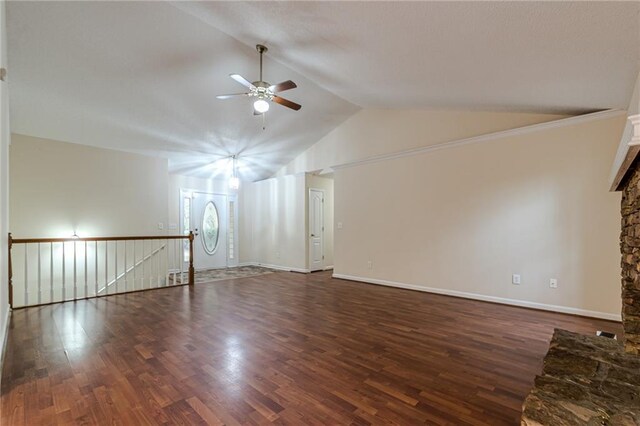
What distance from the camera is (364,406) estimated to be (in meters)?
1.82

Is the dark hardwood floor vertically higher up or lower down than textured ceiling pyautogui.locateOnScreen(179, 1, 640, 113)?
lower down

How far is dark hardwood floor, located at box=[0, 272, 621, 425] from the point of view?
178cm

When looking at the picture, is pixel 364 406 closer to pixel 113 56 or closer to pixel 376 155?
pixel 113 56

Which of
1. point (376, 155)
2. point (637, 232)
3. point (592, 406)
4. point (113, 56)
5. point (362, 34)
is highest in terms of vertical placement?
point (113, 56)

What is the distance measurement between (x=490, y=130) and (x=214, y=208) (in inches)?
262

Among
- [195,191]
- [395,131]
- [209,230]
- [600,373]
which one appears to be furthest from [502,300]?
[195,191]

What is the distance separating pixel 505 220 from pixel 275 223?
5329 millimetres

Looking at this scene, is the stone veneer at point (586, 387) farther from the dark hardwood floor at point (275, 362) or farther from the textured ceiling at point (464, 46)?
the textured ceiling at point (464, 46)

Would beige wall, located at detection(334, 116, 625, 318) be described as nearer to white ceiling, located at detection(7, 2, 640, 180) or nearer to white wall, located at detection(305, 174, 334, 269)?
white ceiling, located at detection(7, 2, 640, 180)

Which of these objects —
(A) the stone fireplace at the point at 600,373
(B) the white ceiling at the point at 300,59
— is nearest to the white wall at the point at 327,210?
(B) the white ceiling at the point at 300,59

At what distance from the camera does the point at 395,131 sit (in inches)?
217

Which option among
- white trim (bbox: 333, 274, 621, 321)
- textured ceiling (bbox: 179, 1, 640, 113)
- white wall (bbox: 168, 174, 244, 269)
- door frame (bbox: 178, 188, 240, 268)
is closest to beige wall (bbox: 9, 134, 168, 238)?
white wall (bbox: 168, 174, 244, 269)

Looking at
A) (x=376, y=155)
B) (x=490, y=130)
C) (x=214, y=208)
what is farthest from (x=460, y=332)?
(x=214, y=208)

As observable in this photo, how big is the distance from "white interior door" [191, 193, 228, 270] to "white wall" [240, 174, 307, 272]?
0.60 m
